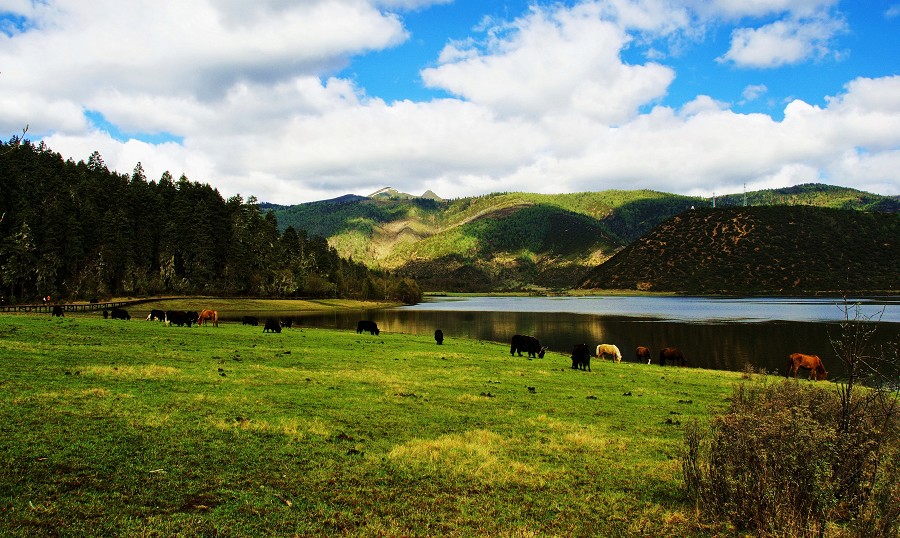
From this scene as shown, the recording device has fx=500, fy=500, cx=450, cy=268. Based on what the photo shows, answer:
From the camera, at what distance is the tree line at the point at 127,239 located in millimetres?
92812

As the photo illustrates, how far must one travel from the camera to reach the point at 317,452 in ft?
40.2

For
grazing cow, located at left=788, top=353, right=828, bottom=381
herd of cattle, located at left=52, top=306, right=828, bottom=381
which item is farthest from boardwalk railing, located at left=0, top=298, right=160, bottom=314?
grazing cow, located at left=788, top=353, right=828, bottom=381

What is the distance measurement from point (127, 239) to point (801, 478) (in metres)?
122

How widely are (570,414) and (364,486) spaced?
10.5 m

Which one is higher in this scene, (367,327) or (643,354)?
(367,327)

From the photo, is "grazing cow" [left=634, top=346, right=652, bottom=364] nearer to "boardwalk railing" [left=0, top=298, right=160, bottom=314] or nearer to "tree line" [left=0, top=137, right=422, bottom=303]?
"boardwalk railing" [left=0, top=298, right=160, bottom=314]

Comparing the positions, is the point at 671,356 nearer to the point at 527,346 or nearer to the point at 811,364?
the point at 811,364

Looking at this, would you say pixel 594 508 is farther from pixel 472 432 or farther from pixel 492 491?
pixel 472 432

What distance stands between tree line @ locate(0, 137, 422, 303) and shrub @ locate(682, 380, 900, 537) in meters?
101

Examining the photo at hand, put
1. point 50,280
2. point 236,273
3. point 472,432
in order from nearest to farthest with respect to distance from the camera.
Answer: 1. point 472,432
2. point 50,280
3. point 236,273

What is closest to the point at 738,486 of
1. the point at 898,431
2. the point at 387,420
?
→ the point at 898,431

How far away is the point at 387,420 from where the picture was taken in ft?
52.0

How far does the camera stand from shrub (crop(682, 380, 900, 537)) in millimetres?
7879

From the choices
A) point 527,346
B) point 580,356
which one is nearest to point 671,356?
point 527,346
